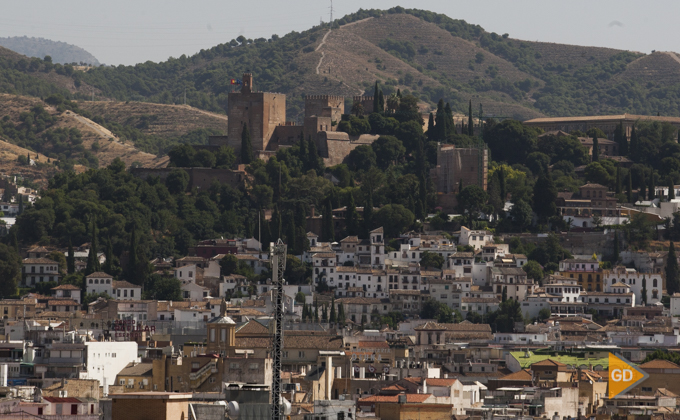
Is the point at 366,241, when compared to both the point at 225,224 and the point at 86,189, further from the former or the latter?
the point at 86,189

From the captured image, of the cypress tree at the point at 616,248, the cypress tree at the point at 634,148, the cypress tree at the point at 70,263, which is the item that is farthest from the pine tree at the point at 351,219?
the cypress tree at the point at 634,148

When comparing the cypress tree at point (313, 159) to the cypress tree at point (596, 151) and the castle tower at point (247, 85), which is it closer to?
the castle tower at point (247, 85)

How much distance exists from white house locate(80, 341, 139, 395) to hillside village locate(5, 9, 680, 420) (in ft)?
0.29

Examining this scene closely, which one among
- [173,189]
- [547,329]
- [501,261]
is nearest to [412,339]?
[547,329]

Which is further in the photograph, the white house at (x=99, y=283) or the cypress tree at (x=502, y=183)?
the cypress tree at (x=502, y=183)

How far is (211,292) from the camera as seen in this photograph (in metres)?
88.4

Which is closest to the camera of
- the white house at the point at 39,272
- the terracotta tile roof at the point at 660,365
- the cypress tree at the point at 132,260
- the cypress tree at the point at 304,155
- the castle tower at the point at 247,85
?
the terracotta tile roof at the point at 660,365

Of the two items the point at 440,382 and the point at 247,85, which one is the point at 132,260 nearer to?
the point at 247,85

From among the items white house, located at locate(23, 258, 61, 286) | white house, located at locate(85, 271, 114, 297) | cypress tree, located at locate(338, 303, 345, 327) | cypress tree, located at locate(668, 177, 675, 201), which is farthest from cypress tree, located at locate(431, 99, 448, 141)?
white house, located at locate(23, 258, 61, 286)

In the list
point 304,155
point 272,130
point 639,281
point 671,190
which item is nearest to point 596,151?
point 671,190

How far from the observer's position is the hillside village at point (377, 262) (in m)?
52.9

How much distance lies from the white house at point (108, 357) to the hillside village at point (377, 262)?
9 cm

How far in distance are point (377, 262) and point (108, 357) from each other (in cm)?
4037

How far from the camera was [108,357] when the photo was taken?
51438 millimetres
